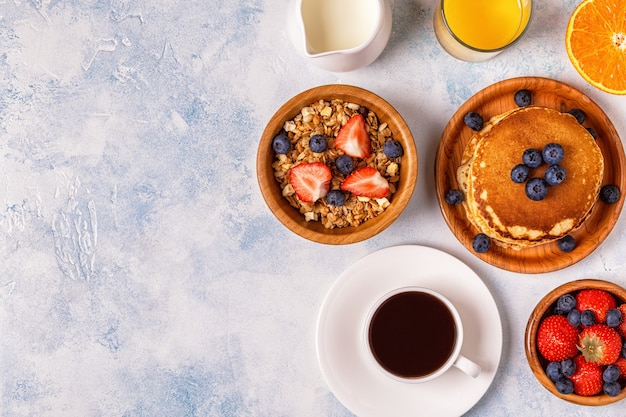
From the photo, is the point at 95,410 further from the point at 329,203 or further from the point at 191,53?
the point at 191,53

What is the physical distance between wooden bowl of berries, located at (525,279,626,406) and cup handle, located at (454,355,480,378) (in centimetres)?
19

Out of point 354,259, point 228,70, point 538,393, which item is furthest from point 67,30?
point 538,393

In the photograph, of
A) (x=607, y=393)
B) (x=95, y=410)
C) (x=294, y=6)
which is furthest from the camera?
(x=95, y=410)

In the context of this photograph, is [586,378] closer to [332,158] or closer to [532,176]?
[532,176]

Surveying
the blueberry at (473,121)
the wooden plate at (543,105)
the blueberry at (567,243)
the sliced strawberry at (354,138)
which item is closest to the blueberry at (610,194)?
the wooden plate at (543,105)

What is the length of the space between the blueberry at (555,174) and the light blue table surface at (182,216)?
0.30 meters

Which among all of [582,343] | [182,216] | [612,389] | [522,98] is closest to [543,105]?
[522,98]

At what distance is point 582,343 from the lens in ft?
5.07

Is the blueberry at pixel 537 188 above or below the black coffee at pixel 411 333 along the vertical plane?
above

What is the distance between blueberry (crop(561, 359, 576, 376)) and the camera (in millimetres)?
1526

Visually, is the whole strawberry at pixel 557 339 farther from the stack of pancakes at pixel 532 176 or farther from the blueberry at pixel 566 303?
the stack of pancakes at pixel 532 176

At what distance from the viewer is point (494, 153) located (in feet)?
4.75

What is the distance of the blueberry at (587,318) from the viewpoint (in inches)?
59.4

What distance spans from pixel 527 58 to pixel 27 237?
138 cm
